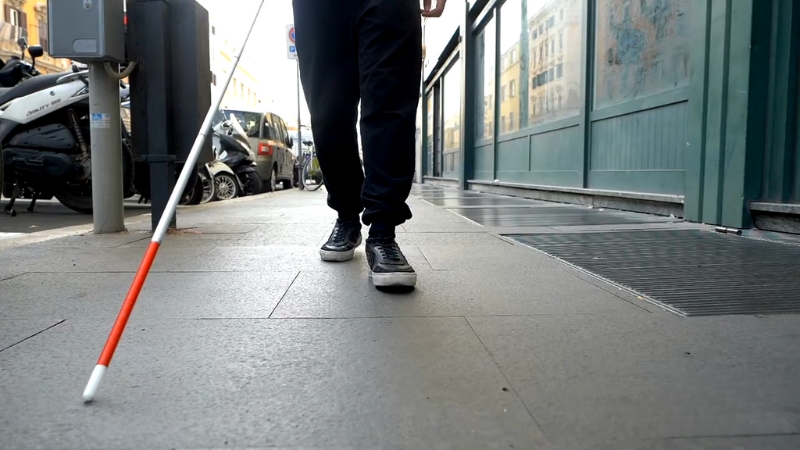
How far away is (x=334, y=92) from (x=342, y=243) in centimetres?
65

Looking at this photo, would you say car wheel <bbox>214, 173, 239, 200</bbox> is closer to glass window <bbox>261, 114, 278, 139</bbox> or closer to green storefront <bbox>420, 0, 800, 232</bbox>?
glass window <bbox>261, 114, 278, 139</bbox>

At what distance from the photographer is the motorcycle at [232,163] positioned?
8.62 m

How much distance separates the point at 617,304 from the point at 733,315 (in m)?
0.31

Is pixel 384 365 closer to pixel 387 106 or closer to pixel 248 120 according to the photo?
pixel 387 106

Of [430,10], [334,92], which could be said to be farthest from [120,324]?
[430,10]

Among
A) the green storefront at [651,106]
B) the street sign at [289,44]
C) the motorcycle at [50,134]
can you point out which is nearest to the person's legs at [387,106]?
the green storefront at [651,106]

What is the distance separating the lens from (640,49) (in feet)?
15.6

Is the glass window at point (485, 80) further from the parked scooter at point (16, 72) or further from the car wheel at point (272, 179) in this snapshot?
the parked scooter at point (16, 72)

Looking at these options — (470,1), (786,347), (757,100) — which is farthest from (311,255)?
(470,1)

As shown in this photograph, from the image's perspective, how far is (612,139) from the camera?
5.23 metres

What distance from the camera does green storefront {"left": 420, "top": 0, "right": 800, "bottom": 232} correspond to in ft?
10.6

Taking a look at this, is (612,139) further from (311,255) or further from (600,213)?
(311,255)

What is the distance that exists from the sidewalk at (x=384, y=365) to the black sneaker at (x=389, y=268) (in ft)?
0.16

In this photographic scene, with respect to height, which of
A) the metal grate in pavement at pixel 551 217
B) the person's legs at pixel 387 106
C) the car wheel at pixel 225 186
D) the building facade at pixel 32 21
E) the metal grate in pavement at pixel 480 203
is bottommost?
the metal grate in pavement at pixel 551 217
